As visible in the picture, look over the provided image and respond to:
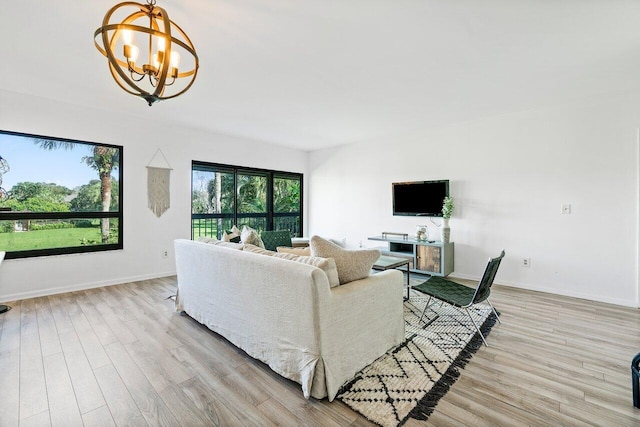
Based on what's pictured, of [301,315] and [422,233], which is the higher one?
[422,233]

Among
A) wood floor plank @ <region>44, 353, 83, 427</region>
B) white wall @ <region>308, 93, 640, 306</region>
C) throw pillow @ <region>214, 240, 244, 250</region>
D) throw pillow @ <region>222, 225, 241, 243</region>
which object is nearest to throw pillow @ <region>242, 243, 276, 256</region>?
throw pillow @ <region>214, 240, 244, 250</region>

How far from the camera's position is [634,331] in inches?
105

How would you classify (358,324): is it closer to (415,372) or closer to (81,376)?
(415,372)

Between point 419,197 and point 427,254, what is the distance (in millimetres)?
1008

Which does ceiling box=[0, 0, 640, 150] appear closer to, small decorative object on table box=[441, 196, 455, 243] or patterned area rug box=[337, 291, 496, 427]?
small decorative object on table box=[441, 196, 455, 243]

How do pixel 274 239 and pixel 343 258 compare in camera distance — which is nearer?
pixel 343 258

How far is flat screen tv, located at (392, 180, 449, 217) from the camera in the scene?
4703 millimetres

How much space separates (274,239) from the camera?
468 centimetres

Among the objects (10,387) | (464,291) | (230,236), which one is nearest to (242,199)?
(230,236)

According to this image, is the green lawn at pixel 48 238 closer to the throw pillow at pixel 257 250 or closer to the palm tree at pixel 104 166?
the palm tree at pixel 104 166

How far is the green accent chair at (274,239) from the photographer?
15.1 ft

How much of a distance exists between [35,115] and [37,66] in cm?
120

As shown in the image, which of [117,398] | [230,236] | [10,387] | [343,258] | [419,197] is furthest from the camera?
[419,197]

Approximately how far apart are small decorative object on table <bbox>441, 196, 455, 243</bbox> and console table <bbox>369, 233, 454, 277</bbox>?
0.12m
